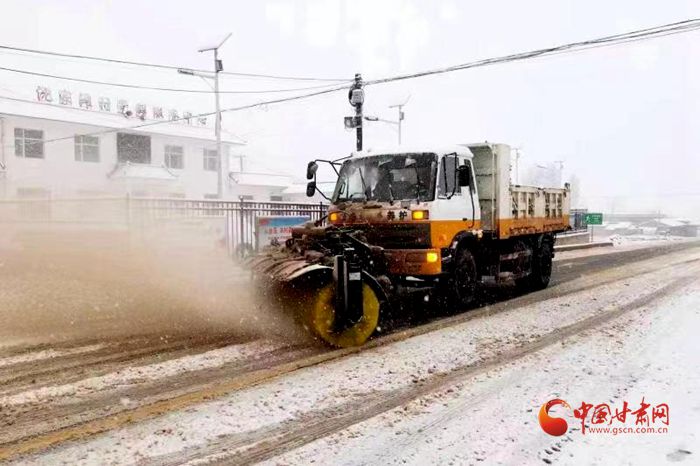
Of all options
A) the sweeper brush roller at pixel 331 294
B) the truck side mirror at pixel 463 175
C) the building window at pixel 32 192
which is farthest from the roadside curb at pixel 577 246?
the building window at pixel 32 192

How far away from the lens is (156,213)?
1280 cm

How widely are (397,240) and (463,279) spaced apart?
186 cm

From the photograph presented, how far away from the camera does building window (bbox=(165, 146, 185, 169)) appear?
33.0 metres

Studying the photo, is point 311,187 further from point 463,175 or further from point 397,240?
point 463,175

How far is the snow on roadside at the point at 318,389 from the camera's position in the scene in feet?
12.4

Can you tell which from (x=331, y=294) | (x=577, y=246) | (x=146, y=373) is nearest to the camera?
(x=146, y=373)

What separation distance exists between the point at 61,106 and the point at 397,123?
20.3m

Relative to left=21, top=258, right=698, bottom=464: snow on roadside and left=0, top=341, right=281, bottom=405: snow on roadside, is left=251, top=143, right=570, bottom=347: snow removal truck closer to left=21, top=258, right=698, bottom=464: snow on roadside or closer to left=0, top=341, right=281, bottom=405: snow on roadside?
left=21, top=258, right=698, bottom=464: snow on roadside

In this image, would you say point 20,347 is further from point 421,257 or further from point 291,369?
point 421,257

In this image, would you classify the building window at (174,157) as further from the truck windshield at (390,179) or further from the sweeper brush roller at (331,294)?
Answer: the sweeper brush roller at (331,294)

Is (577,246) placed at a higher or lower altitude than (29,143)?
lower

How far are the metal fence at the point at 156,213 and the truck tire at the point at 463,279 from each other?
4.85 metres

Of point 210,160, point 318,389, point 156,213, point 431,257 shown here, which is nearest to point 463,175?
point 431,257

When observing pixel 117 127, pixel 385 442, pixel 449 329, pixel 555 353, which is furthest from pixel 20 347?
pixel 117 127
